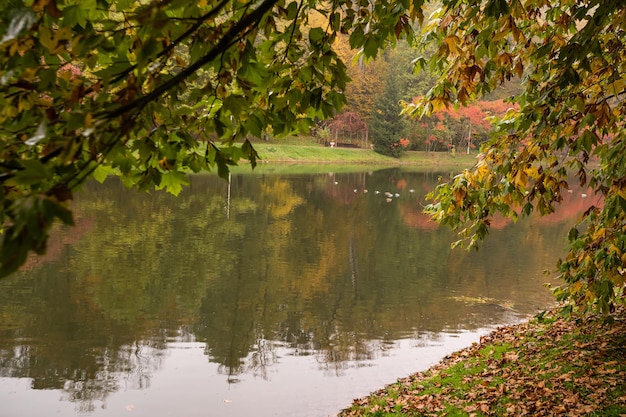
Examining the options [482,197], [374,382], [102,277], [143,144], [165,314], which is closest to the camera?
[143,144]

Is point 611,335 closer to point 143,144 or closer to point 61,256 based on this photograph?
point 143,144

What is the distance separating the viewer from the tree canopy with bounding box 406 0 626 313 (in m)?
5.08

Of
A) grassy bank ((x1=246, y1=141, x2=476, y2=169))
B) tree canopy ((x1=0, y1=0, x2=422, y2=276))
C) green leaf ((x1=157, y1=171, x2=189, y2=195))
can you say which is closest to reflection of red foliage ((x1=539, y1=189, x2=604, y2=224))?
grassy bank ((x1=246, y1=141, x2=476, y2=169))

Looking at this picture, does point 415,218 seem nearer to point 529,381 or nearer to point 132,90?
point 529,381

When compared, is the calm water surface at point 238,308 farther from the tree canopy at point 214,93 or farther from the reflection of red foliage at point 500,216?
the tree canopy at point 214,93

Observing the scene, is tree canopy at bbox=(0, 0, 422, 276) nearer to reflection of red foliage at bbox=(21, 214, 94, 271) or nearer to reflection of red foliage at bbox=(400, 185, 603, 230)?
reflection of red foliage at bbox=(21, 214, 94, 271)

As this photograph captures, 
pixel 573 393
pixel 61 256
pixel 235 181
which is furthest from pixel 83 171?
pixel 235 181

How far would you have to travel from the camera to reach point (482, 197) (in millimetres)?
6812

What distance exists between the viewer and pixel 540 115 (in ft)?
17.8

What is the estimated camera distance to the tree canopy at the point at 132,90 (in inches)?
69.3

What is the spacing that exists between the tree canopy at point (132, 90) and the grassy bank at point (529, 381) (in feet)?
16.2

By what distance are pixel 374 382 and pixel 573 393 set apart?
13.9 feet

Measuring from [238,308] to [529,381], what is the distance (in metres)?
8.11

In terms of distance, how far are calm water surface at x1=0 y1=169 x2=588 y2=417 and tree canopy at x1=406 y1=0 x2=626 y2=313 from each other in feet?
15.4
